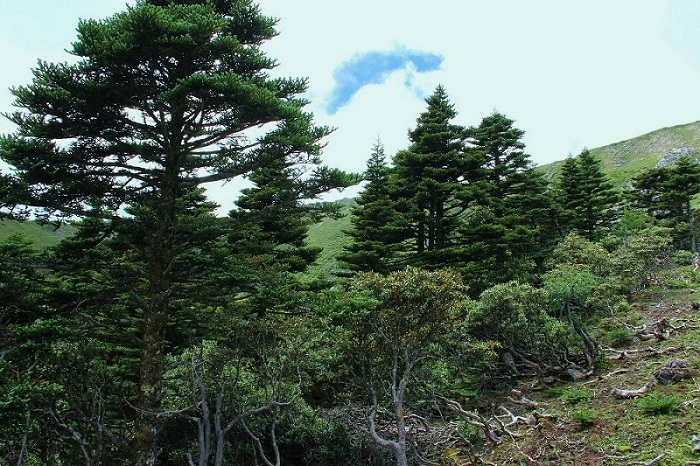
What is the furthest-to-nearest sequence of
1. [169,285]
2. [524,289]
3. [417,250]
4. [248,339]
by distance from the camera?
[417,250] → [524,289] → [248,339] → [169,285]

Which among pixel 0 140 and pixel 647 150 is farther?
pixel 647 150

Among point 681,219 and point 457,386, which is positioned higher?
point 681,219

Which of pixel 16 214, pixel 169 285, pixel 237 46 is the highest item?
pixel 237 46

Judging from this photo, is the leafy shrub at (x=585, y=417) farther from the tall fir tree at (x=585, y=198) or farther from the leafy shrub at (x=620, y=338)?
the tall fir tree at (x=585, y=198)

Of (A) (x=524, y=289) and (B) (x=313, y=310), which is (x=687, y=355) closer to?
(A) (x=524, y=289)

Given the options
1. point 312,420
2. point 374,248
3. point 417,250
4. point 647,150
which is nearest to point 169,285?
point 312,420

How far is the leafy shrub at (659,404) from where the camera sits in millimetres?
9758

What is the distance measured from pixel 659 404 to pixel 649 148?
11332cm

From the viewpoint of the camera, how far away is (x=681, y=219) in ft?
116

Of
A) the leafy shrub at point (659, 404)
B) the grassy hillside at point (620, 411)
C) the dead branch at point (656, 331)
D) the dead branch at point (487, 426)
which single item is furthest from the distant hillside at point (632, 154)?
the leafy shrub at point (659, 404)

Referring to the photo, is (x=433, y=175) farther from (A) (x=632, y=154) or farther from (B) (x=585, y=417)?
(A) (x=632, y=154)

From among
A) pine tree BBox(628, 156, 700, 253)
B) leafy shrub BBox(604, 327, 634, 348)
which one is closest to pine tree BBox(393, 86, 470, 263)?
leafy shrub BBox(604, 327, 634, 348)

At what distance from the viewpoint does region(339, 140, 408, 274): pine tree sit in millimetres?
24166

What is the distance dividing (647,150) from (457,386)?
360 feet
